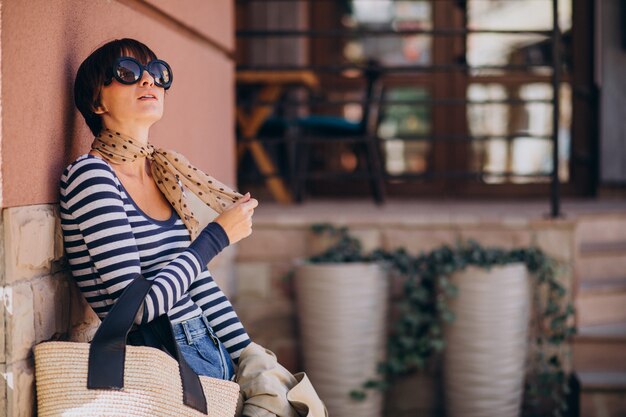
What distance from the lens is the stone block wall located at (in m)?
3.92

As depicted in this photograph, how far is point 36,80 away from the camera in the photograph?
1.88m

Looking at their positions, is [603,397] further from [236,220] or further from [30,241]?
[30,241]

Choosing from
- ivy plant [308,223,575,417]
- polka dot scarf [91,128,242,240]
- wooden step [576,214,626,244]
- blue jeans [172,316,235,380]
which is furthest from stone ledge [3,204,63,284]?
wooden step [576,214,626,244]

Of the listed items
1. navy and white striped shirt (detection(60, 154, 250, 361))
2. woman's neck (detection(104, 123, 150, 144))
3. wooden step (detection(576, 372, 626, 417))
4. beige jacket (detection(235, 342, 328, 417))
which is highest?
woman's neck (detection(104, 123, 150, 144))

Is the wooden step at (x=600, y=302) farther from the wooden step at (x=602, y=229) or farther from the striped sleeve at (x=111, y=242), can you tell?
the striped sleeve at (x=111, y=242)

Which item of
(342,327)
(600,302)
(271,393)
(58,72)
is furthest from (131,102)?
(600,302)

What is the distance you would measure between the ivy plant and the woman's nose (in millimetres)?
1911

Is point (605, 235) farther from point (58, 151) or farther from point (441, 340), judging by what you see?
point (58, 151)

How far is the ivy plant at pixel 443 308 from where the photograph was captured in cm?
367

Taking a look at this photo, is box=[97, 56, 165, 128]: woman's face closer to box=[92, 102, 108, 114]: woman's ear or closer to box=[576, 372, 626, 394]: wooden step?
box=[92, 102, 108, 114]: woman's ear

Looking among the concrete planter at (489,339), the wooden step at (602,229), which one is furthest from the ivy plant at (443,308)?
the wooden step at (602,229)

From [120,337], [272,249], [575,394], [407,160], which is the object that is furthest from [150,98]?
[407,160]

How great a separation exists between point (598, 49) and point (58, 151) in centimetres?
489

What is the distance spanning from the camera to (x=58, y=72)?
200 centimetres
